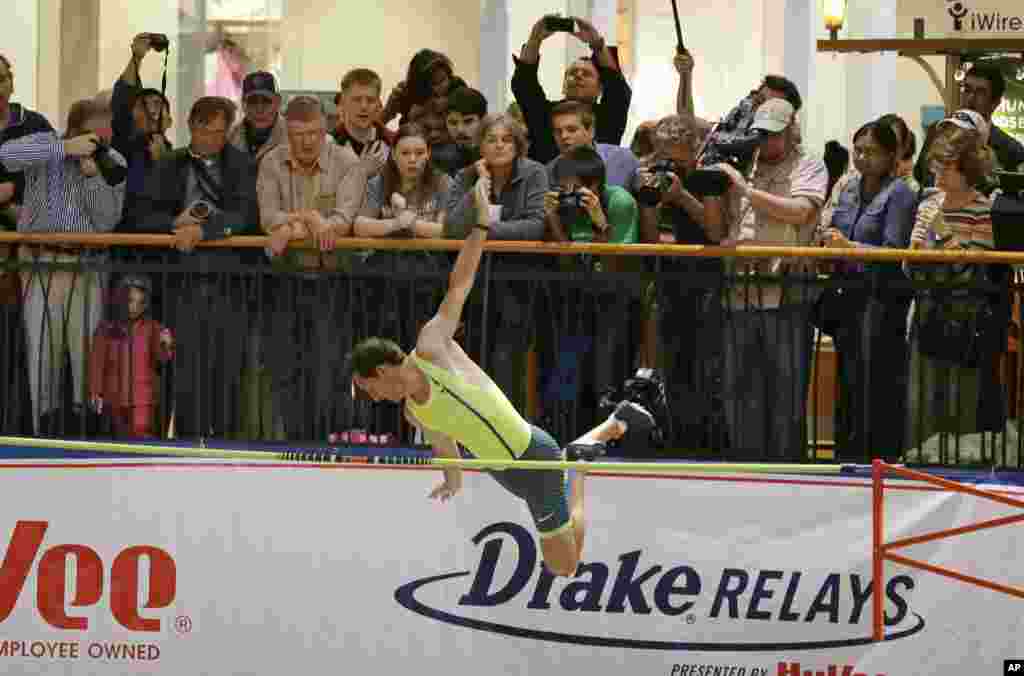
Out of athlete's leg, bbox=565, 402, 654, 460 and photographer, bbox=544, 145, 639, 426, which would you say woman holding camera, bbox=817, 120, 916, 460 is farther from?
athlete's leg, bbox=565, 402, 654, 460

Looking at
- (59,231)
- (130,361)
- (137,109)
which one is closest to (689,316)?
(130,361)

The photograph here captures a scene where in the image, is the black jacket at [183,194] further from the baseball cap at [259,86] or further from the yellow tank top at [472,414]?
the yellow tank top at [472,414]

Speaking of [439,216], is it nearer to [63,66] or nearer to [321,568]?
[321,568]

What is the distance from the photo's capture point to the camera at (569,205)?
1084 centimetres

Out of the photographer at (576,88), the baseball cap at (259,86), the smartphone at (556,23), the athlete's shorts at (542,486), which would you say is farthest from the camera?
the baseball cap at (259,86)

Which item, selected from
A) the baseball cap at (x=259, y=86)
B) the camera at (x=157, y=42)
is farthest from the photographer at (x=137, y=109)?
the baseball cap at (x=259, y=86)

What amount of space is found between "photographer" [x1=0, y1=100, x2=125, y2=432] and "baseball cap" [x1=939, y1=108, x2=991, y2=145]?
4.32 m

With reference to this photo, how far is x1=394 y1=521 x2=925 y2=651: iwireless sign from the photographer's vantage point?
35.4 feet

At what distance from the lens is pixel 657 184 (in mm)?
10852

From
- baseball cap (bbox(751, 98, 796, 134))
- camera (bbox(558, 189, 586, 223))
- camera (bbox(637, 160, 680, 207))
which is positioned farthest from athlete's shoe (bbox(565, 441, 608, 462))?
baseball cap (bbox(751, 98, 796, 134))

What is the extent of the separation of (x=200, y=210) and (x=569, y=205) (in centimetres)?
193

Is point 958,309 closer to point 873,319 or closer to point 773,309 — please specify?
point 873,319

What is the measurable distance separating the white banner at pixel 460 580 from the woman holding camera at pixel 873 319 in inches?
14.6

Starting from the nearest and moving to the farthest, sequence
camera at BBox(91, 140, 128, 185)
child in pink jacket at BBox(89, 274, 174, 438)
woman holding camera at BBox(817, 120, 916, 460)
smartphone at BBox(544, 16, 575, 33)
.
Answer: woman holding camera at BBox(817, 120, 916, 460) → child in pink jacket at BBox(89, 274, 174, 438) → camera at BBox(91, 140, 128, 185) → smartphone at BBox(544, 16, 575, 33)
